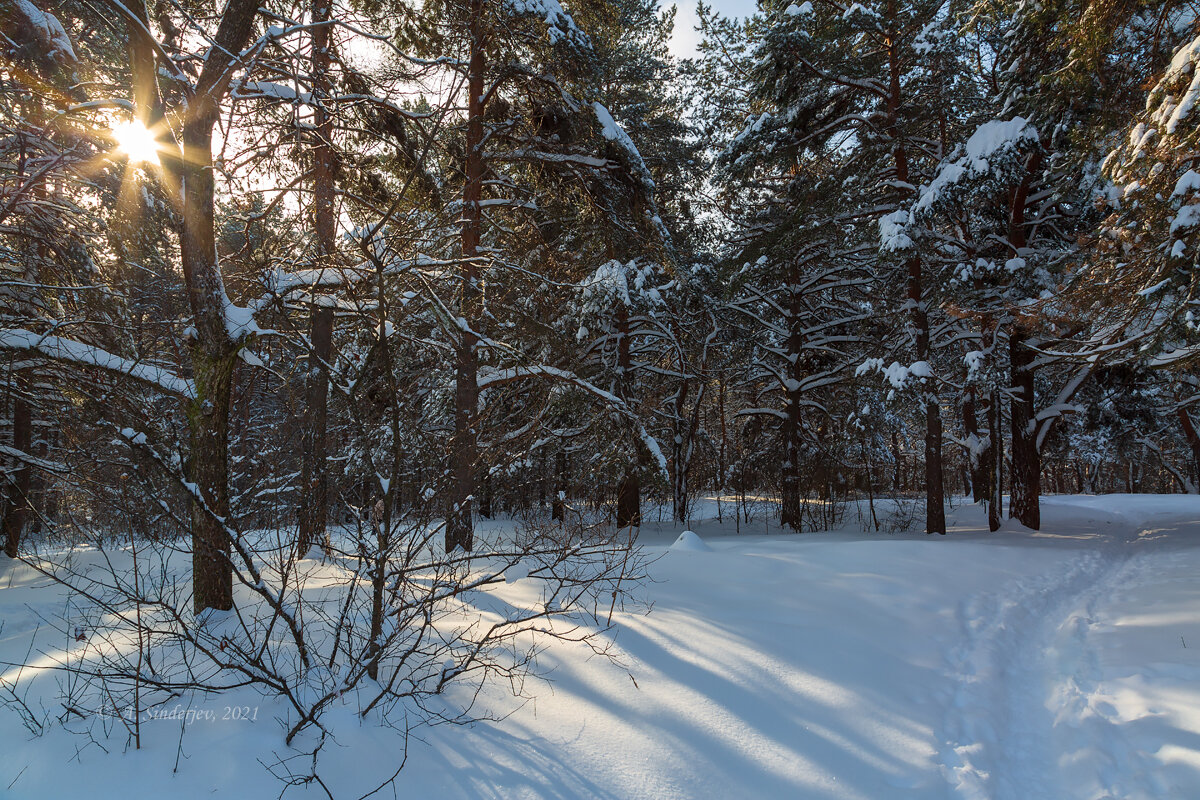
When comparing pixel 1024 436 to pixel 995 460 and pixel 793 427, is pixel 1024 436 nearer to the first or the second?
pixel 995 460

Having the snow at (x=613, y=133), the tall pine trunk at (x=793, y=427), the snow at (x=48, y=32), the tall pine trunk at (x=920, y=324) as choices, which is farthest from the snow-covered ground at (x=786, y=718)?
the tall pine trunk at (x=793, y=427)

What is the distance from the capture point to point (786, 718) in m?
3.70

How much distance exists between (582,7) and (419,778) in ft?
32.6

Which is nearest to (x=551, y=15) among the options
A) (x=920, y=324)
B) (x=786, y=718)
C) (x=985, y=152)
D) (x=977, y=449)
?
Answer: (x=985, y=152)

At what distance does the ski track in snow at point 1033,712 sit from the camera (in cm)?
319

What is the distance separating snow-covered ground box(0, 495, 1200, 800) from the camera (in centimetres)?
295

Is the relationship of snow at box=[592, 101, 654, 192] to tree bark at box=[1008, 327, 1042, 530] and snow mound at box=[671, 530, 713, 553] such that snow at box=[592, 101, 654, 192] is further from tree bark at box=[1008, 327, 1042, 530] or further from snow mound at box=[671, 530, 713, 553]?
tree bark at box=[1008, 327, 1042, 530]

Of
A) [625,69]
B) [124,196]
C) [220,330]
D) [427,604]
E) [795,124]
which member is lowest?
[427,604]

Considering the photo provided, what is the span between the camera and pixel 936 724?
12.3ft

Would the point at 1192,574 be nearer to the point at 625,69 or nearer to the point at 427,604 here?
the point at 427,604

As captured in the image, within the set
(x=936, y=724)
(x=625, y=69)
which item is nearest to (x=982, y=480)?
(x=625, y=69)

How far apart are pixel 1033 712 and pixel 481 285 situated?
7898 mm

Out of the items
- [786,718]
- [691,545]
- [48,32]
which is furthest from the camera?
[691,545]

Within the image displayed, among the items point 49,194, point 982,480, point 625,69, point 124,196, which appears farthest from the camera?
point 982,480
